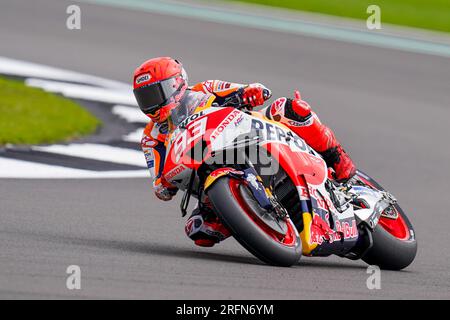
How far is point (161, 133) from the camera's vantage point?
8195 mm

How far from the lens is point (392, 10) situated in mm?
22812

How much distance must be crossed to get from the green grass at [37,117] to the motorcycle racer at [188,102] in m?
4.76

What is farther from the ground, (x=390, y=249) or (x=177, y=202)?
(x=390, y=249)

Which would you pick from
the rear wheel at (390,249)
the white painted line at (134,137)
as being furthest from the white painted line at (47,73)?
the rear wheel at (390,249)

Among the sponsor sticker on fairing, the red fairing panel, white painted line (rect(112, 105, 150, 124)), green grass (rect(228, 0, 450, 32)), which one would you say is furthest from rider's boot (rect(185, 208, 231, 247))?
green grass (rect(228, 0, 450, 32))

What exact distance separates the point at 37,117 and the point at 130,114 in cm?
133

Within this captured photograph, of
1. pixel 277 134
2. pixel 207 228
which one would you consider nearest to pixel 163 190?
pixel 207 228

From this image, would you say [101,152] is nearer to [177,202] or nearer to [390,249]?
[177,202]

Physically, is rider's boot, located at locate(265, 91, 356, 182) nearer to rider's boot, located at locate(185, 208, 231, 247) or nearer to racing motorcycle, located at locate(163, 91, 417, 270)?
racing motorcycle, located at locate(163, 91, 417, 270)

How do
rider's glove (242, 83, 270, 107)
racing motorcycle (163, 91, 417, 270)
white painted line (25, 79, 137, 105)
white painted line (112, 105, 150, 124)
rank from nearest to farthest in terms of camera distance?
racing motorcycle (163, 91, 417, 270) < rider's glove (242, 83, 270, 107) < white painted line (112, 105, 150, 124) < white painted line (25, 79, 137, 105)

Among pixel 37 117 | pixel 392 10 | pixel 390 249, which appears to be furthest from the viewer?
pixel 392 10

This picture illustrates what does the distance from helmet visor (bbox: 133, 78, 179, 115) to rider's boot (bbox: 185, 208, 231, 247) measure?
2.59 feet

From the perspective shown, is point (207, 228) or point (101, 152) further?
point (101, 152)

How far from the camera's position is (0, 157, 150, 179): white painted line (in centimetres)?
1137
